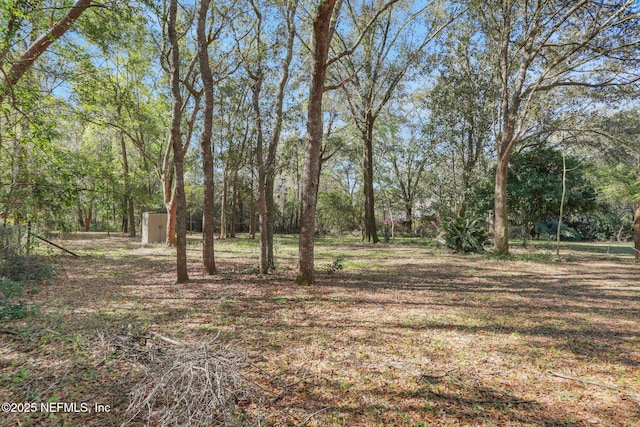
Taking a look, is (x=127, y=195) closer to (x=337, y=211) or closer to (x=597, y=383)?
(x=597, y=383)

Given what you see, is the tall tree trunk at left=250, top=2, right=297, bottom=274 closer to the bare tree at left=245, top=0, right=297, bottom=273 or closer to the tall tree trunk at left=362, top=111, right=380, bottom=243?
the bare tree at left=245, top=0, right=297, bottom=273

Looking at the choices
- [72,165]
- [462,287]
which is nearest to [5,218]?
[72,165]

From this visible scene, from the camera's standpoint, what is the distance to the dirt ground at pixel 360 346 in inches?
91.4

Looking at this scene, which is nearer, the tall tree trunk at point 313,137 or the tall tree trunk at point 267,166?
the tall tree trunk at point 313,137

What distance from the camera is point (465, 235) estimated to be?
11914 mm

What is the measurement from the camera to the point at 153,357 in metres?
2.70

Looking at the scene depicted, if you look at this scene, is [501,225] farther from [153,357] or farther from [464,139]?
[153,357]

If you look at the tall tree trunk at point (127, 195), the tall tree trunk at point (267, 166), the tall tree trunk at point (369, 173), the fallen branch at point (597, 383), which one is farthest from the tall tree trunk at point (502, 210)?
the tall tree trunk at point (127, 195)

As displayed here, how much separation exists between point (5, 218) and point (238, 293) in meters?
6.87

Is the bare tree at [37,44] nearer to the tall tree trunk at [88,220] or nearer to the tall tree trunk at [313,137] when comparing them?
the tall tree trunk at [313,137]

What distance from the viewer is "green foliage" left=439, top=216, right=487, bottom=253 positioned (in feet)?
38.6

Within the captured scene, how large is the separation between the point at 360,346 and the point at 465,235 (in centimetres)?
1007

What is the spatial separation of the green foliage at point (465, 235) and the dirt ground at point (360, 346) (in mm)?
4796

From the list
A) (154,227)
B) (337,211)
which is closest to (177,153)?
(154,227)
